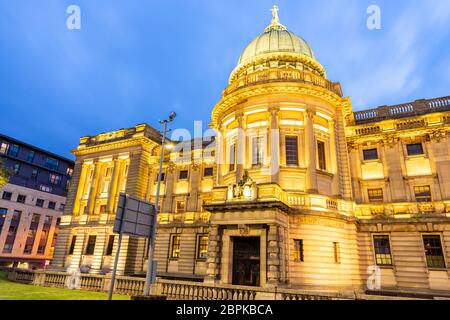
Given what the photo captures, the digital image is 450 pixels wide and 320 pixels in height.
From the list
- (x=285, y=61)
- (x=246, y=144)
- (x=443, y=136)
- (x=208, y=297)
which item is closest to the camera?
(x=208, y=297)

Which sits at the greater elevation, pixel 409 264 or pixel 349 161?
pixel 349 161

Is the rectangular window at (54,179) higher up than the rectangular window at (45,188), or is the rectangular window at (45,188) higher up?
the rectangular window at (54,179)

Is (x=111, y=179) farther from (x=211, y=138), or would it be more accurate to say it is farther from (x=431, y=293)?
(x=431, y=293)

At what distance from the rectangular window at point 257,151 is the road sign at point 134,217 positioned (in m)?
15.0

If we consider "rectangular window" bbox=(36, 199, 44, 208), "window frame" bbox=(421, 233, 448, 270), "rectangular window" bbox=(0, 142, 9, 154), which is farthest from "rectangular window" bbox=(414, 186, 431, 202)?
"rectangular window" bbox=(0, 142, 9, 154)

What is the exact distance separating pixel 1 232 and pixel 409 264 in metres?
69.1

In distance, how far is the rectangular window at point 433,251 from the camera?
22.2 metres

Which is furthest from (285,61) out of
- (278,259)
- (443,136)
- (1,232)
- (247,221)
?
(1,232)

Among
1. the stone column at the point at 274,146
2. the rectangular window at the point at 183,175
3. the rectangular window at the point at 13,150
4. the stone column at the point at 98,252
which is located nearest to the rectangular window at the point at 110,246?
the stone column at the point at 98,252

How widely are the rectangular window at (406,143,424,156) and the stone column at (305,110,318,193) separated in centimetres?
911

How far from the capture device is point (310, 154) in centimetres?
2472

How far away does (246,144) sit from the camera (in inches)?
1061

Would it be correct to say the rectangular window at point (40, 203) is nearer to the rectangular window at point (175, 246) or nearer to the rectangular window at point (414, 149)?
the rectangular window at point (175, 246)

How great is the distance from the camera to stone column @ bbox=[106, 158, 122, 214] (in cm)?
3697
